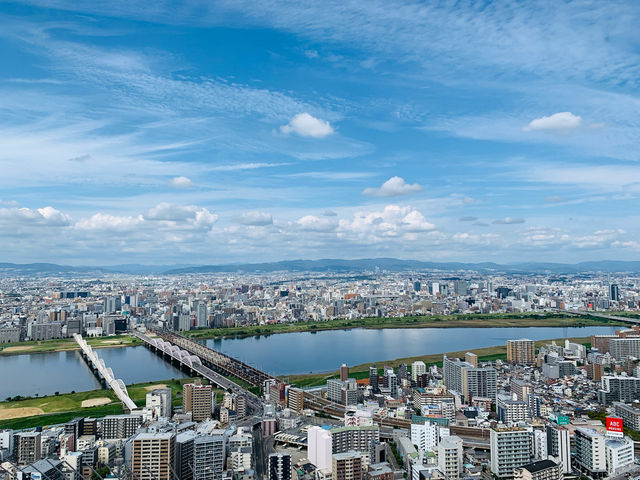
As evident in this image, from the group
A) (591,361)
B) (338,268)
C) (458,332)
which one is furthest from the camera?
(338,268)

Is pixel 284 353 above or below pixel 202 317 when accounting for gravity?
below

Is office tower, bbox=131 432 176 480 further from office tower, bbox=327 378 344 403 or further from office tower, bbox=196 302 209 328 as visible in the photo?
office tower, bbox=196 302 209 328

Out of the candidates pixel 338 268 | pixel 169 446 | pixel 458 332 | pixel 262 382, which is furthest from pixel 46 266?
pixel 169 446

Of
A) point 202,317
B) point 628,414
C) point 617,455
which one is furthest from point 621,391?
point 202,317

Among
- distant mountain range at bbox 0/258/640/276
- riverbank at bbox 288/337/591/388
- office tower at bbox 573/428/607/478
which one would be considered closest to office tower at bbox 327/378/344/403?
riverbank at bbox 288/337/591/388

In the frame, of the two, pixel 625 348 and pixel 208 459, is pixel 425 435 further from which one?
pixel 625 348

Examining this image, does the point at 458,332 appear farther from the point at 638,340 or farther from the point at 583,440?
the point at 583,440
